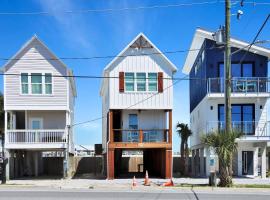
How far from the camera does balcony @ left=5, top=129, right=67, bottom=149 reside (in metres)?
28.9

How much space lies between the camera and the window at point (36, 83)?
29.5 meters

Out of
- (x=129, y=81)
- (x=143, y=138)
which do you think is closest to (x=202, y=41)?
(x=129, y=81)

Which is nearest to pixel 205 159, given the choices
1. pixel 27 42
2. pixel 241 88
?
pixel 241 88

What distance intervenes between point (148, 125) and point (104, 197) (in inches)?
561

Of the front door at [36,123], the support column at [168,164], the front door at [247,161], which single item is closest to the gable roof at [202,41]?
the front door at [247,161]

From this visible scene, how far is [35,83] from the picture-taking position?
2953cm

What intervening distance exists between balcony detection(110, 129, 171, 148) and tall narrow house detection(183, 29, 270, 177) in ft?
9.65

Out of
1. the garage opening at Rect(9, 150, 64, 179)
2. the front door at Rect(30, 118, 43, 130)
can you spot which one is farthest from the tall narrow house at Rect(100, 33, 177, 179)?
the garage opening at Rect(9, 150, 64, 179)

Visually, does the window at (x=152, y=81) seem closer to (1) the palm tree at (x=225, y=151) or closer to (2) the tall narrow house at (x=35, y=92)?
(2) the tall narrow house at (x=35, y=92)

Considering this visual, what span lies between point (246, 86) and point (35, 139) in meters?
14.4

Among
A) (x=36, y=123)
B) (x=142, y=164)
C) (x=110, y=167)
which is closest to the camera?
(x=110, y=167)

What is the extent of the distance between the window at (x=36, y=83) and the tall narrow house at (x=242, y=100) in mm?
10419

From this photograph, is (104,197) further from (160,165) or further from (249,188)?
(160,165)

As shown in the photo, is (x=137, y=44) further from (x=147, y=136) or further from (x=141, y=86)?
(x=147, y=136)
